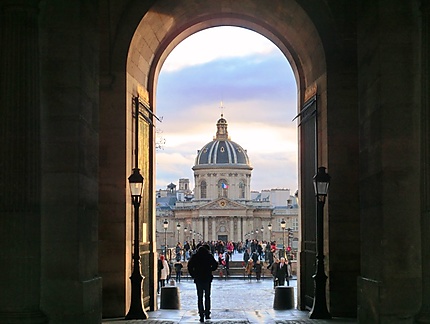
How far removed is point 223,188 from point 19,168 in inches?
6702

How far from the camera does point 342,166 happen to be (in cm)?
2167

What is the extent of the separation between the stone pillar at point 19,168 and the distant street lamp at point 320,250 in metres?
7.97

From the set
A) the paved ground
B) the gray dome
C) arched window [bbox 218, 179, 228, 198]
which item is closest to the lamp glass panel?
the paved ground

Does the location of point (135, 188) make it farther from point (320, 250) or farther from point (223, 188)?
point (223, 188)

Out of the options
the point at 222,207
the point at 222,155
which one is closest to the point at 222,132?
the point at 222,155

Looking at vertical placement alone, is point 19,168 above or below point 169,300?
above

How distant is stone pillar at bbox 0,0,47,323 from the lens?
44.1ft

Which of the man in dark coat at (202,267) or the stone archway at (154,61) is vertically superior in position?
the stone archway at (154,61)

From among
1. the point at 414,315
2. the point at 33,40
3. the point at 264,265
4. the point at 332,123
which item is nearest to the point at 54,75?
the point at 33,40

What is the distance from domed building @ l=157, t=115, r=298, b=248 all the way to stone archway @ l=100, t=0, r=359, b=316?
140 metres

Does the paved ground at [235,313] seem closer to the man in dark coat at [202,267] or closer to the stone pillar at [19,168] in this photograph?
the man in dark coat at [202,267]

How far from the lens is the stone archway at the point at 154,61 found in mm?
21656

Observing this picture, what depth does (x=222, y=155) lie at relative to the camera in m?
185

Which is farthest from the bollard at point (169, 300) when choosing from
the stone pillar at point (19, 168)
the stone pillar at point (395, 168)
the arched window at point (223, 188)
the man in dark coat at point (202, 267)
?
the arched window at point (223, 188)
